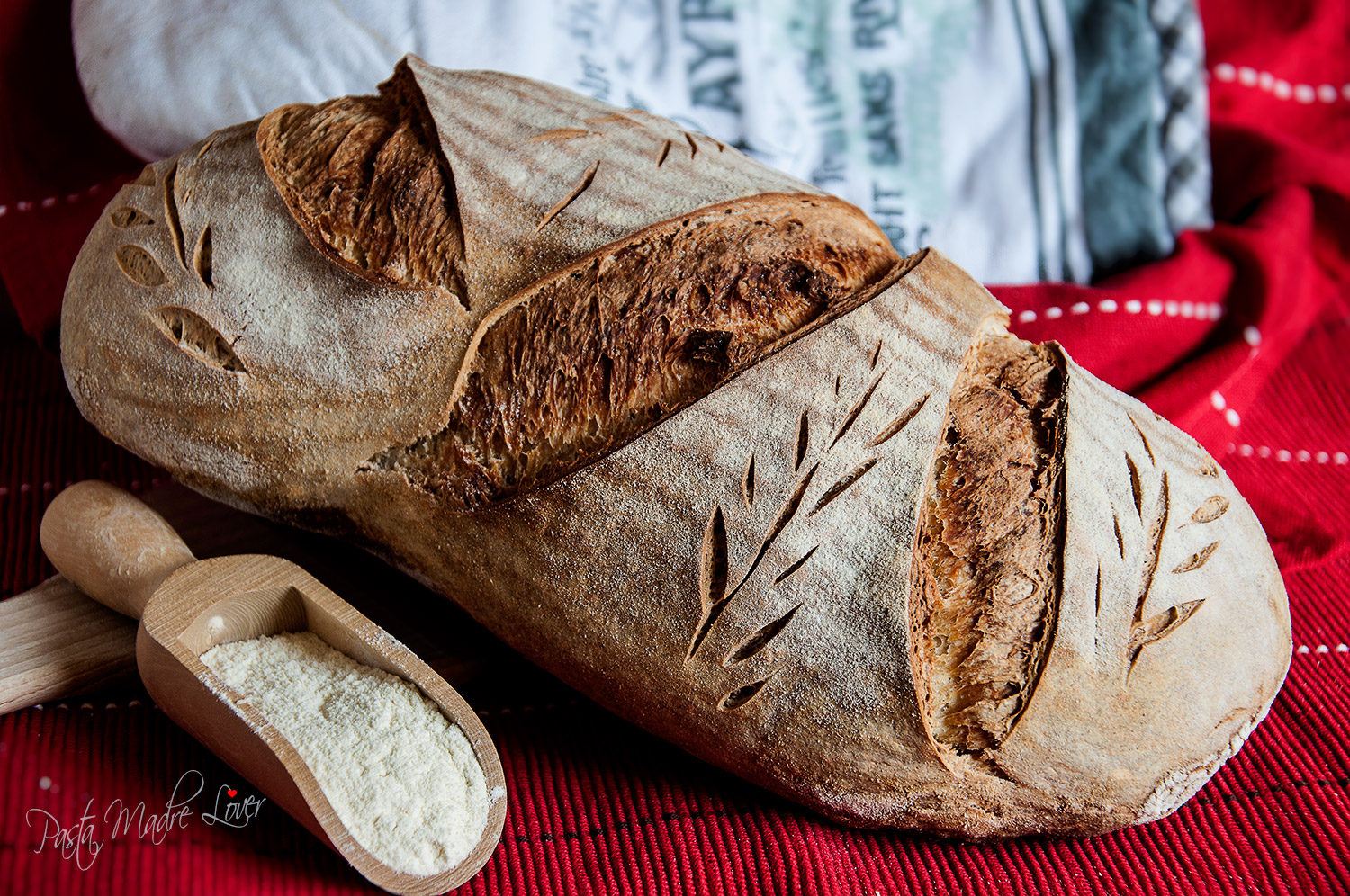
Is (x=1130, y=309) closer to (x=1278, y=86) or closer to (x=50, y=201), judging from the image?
(x=1278, y=86)

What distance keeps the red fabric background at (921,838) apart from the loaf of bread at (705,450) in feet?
0.19

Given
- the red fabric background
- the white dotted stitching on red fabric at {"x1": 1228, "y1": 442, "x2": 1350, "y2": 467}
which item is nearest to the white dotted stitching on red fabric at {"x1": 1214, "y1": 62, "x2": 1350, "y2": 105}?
the red fabric background

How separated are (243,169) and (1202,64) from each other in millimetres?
1539

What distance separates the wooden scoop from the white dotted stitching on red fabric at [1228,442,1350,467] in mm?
1180

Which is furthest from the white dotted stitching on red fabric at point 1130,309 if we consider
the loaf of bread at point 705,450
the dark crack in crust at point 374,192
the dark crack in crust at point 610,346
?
the dark crack in crust at point 374,192

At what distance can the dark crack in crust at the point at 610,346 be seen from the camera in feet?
2.73

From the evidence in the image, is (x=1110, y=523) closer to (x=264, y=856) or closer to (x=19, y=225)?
(x=264, y=856)

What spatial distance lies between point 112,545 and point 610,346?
504mm

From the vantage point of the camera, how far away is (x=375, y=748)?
0.75 m

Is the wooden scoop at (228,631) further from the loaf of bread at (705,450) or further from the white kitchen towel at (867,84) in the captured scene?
the white kitchen towel at (867,84)

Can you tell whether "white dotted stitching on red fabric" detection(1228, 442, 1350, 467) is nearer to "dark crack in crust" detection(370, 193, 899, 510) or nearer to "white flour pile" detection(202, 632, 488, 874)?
"dark crack in crust" detection(370, 193, 899, 510)

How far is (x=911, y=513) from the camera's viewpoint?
756 millimetres

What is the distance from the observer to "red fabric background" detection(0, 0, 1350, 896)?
80cm

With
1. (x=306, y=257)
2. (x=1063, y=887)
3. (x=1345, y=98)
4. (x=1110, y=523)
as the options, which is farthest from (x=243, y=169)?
(x=1345, y=98)
